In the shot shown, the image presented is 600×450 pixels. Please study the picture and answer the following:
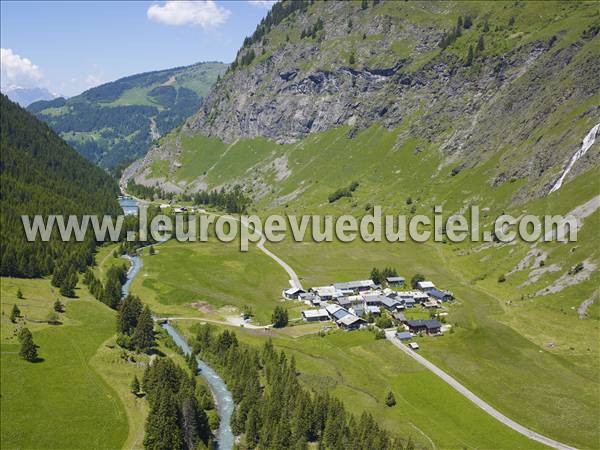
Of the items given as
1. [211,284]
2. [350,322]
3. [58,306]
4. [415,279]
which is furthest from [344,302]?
[58,306]

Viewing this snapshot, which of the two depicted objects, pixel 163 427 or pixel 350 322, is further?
pixel 350 322

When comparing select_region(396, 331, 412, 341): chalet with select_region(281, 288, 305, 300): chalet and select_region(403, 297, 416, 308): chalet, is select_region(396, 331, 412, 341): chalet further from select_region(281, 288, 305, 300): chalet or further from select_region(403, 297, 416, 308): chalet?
select_region(281, 288, 305, 300): chalet

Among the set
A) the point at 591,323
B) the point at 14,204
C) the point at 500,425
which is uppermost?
the point at 14,204

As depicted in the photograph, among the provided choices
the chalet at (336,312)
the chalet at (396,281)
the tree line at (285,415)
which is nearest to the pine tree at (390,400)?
the tree line at (285,415)

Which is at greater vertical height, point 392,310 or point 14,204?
point 14,204

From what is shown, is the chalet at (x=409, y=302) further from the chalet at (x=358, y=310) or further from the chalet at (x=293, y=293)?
the chalet at (x=293, y=293)

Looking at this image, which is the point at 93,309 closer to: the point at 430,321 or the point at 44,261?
the point at 44,261

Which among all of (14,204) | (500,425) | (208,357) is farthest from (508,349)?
(14,204)

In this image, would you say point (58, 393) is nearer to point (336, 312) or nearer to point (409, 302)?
point (336, 312)
